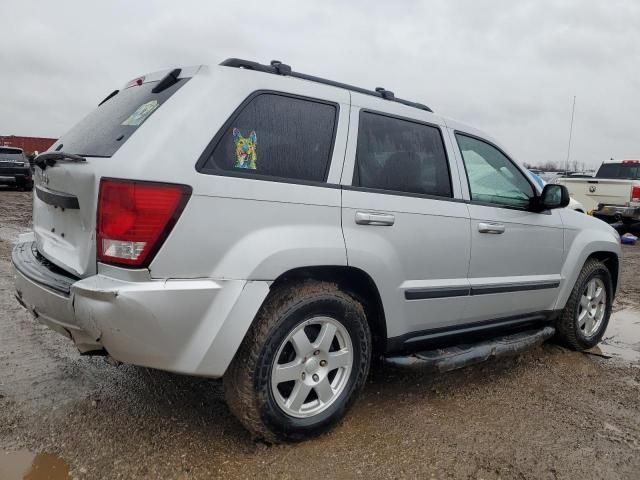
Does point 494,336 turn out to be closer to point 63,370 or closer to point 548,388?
point 548,388

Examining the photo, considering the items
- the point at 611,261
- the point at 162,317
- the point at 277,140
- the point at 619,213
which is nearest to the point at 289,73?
the point at 277,140

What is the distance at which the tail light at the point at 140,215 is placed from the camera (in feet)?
7.31

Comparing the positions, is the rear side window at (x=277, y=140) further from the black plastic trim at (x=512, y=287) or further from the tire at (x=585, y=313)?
the tire at (x=585, y=313)

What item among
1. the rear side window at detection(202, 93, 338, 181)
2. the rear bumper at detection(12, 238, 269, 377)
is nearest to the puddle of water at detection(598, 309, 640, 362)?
the rear side window at detection(202, 93, 338, 181)

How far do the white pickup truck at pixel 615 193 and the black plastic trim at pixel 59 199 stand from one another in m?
12.0

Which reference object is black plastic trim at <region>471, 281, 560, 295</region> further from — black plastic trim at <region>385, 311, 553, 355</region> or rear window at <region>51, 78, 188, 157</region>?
rear window at <region>51, 78, 188, 157</region>

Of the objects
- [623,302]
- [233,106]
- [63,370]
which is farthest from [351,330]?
[623,302]

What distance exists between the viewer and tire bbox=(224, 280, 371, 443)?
252 cm

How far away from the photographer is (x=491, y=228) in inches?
137

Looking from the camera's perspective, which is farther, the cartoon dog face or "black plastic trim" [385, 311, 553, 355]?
"black plastic trim" [385, 311, 553, 355]

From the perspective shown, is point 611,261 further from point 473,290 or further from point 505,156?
point 473,290

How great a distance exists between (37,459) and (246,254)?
1388mm

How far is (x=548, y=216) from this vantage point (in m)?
4.01

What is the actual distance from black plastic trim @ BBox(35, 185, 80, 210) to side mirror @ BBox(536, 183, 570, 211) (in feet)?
9.93
